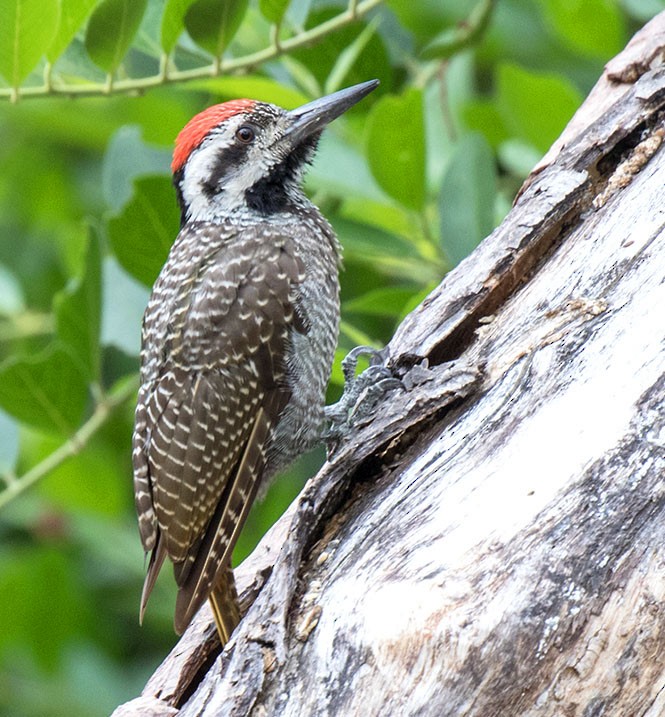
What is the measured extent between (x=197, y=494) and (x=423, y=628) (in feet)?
4.18

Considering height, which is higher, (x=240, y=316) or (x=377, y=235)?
(x=377, y=235)

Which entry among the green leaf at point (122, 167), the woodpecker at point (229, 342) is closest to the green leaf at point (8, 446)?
the woodpecker at point (229, 342)

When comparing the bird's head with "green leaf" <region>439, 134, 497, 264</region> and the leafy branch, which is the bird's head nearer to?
the leafy branch

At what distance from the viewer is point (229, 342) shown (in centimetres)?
346

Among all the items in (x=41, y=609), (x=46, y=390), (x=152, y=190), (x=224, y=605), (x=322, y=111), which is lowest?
(x=41, y=609)

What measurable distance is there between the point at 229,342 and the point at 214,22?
3.13ft

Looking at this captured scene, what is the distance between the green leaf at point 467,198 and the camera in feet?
11.8

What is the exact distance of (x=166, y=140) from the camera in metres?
4.87

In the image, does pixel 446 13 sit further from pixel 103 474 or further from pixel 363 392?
pixel 103 474

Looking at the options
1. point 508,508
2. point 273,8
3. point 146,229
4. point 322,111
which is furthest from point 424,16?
point 508,508

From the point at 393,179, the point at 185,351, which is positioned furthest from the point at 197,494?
the point at 393,179

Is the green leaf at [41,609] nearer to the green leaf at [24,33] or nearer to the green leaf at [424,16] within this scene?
the green leaf at [24,33]

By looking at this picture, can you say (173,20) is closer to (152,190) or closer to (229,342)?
(152,190)

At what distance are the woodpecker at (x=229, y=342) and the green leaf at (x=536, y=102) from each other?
0.62 meters
